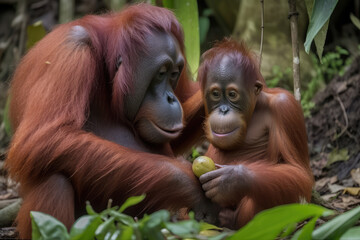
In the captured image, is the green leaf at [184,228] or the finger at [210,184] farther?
the finger at [210,184]

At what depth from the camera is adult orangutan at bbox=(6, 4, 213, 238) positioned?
9.85 feet

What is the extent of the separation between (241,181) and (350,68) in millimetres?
2673

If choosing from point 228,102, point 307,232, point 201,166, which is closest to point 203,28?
point 228,102

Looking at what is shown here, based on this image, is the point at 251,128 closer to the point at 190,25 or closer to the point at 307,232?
the point at 190,25

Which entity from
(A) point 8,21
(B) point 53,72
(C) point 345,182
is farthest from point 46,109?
(A) point 8,21

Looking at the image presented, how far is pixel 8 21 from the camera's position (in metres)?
8.45

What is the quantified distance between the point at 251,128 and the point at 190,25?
1.11 metres

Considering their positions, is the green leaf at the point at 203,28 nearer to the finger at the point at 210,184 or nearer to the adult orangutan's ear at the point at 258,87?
the adult orangutan's ear at the point at 258,87

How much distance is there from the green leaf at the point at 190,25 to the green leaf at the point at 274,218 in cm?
221

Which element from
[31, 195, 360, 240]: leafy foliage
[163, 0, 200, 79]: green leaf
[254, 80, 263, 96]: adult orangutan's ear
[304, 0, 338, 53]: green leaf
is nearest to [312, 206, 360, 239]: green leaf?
[31, 195, 360, 240]: leafy foliage

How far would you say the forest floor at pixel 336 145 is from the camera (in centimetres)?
441

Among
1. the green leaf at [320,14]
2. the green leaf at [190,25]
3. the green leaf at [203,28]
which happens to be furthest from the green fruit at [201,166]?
the green leaf at [203,28]

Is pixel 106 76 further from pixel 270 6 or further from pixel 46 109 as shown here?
pixel 270 6

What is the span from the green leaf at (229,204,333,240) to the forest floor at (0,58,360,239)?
201cm
